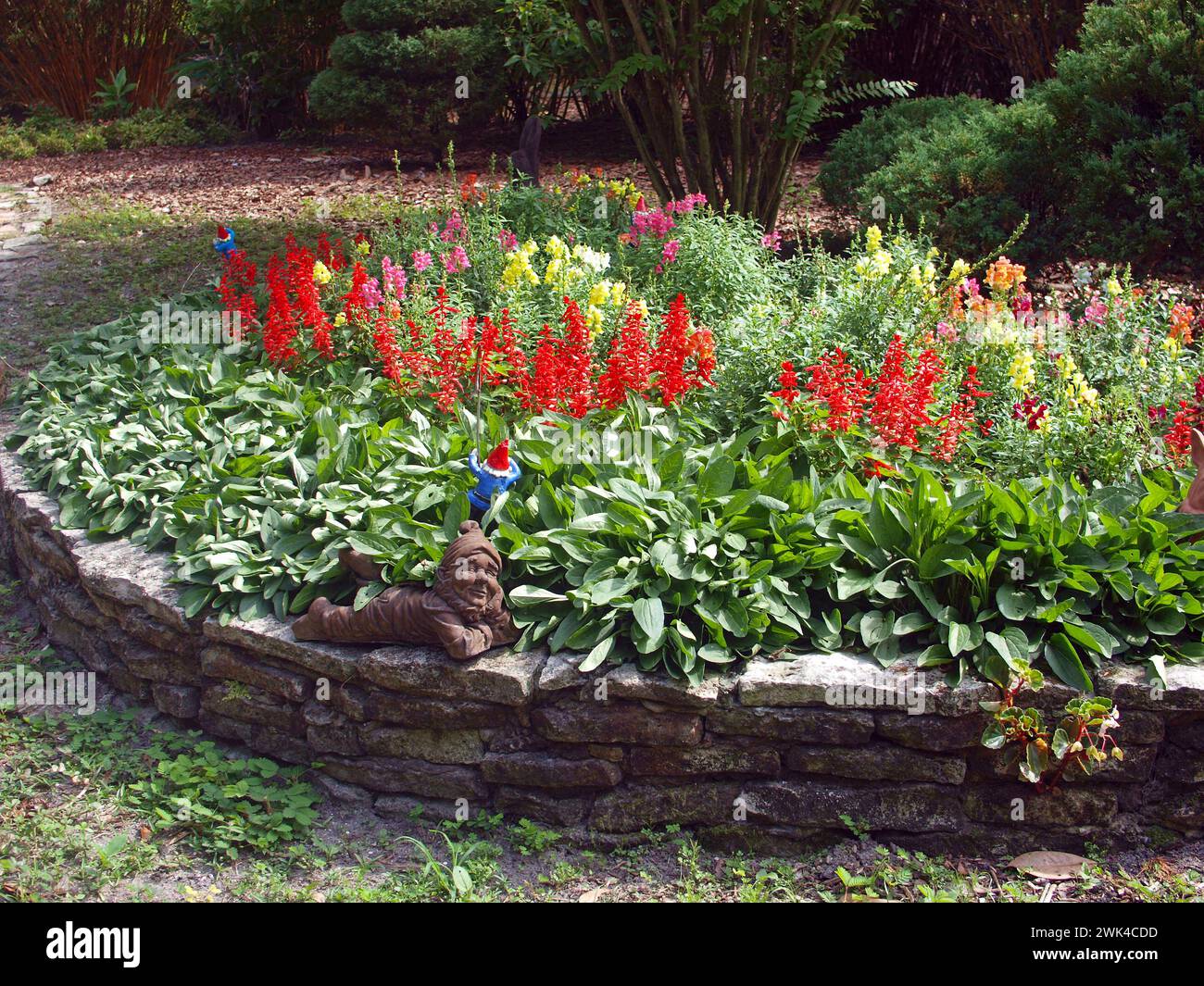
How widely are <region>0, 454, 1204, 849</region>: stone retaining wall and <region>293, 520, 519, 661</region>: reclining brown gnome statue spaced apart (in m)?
0.06

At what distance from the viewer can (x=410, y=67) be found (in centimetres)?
841

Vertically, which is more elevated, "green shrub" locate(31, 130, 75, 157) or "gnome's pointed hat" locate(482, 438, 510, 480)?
"green shrub" locate(31, 130, 75, 157)

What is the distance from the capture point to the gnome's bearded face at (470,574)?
3.07 metres

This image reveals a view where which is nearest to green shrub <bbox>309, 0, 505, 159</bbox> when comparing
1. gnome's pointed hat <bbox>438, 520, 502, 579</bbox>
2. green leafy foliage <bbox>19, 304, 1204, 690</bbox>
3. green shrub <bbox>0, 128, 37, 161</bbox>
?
green shrub <bbox>0, 128, 37, 161</bbox>

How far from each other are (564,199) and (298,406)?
253cm

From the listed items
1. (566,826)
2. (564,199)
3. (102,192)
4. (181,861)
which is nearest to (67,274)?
(102,192)

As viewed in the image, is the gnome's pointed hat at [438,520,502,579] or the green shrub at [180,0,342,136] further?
the green shrub at [180,0,342,136]

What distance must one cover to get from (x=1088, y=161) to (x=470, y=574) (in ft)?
13.2

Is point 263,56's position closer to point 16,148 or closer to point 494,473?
point 16,148

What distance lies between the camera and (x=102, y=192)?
878 centimetres

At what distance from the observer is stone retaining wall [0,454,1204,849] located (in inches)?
119

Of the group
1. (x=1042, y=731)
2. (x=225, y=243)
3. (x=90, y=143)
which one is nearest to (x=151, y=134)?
(x=90, y=143)

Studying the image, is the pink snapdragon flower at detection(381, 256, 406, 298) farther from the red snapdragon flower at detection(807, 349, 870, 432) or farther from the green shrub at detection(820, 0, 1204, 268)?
the green shrub at detection(820, 0, 1204, 268)

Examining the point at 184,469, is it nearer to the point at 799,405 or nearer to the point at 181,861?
the point at 181,861
